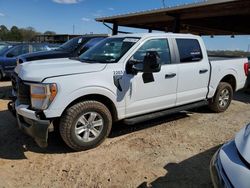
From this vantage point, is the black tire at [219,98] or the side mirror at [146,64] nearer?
the side mirror at [146,64]

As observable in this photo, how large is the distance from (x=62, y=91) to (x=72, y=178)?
A: 4.10 feet

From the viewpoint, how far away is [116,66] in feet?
15.4

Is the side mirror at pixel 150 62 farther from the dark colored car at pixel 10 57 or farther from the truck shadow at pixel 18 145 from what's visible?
the dark colored car at pixel 10 57

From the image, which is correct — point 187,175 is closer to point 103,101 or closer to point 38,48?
point 103,101

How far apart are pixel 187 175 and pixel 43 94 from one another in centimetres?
235

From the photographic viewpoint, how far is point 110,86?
458cm

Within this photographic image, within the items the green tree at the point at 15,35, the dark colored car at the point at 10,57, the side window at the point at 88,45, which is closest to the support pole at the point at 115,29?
the dark colored car at the point at 10,57

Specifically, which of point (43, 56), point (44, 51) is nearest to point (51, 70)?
point (43, 56)

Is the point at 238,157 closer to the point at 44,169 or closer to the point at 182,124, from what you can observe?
the point at 44,169

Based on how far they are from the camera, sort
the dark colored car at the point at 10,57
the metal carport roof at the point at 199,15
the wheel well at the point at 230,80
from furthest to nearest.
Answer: the dark colored car at the point at 10,57 < the metal carport roof at the point at 199,15 < the wheel well at the point at 230,80

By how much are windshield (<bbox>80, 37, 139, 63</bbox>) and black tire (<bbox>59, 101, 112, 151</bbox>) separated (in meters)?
0.93

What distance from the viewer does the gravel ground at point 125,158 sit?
369 centimetres

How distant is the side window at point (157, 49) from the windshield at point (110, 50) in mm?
200

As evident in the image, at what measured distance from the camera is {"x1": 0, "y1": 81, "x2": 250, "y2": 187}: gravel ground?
12.1ft
